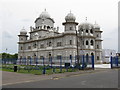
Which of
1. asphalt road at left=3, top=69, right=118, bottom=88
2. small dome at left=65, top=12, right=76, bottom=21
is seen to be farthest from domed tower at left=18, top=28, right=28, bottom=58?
asphalt road at left=3, top=69, right=118, bottom=88

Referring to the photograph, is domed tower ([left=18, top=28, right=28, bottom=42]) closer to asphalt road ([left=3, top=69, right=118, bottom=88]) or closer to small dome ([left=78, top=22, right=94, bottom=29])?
small dome ([left=78, top=22, right=94, bottom=29])

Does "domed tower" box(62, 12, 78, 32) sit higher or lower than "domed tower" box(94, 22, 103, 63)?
higher

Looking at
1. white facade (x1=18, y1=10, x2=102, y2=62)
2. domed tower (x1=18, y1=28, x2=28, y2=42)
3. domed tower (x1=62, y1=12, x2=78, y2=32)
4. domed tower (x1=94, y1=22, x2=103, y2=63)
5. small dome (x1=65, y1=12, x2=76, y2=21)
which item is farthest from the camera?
domed tower (x1=18, y1=28, x2=28, y2=42)

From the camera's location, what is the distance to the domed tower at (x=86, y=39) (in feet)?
151

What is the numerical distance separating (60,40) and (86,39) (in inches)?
328

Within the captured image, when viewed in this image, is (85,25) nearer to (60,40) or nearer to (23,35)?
(60,40)

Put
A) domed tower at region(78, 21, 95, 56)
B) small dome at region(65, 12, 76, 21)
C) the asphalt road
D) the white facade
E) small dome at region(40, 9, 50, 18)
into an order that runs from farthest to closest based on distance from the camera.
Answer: small dome at region(40, 9, 50, 18)
domed tower at region(78, 21, 95, 56)
small dome at region(65, 12, 76, 21)
the white facade
the asphalt road

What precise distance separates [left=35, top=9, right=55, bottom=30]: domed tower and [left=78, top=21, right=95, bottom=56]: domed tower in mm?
13680

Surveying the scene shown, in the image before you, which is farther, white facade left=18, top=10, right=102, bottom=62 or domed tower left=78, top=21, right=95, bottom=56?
domed tower left=78, top=21, right=95, bottom=56

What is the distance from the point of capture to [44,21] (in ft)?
184

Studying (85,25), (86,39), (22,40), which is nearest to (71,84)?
(86,39)

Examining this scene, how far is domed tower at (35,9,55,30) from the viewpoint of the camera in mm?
55994

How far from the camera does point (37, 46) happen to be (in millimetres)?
54219

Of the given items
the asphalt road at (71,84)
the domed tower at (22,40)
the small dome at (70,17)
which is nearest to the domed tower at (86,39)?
the small dome at (70,17)
